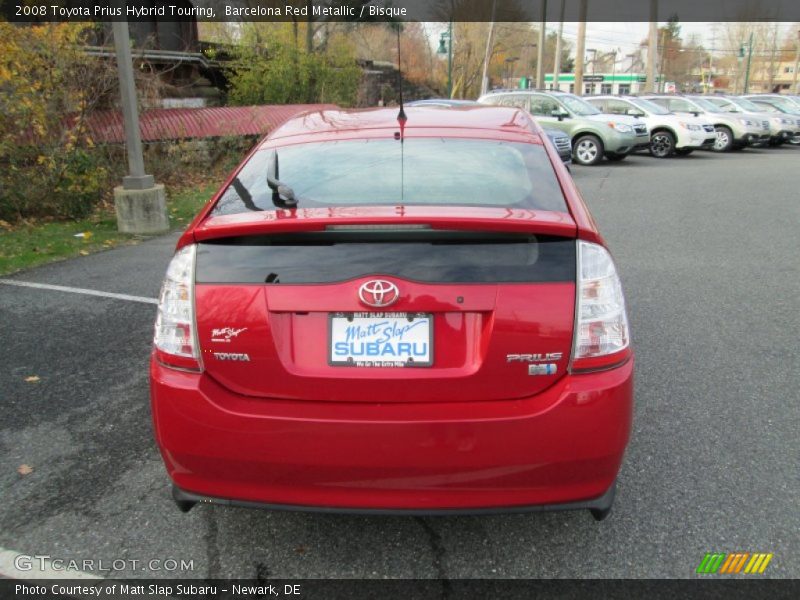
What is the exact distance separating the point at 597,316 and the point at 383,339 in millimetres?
751

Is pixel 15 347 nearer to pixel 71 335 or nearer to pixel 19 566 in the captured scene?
pixel 71 335

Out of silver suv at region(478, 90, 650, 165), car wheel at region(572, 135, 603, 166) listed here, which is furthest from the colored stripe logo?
car wheel at region(572, 135, 603, 166)

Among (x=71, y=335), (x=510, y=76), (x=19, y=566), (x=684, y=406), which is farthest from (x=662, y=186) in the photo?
(x=510, y=76)

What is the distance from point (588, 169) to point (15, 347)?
50.3 ft

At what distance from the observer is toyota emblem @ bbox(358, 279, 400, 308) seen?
7.30ft

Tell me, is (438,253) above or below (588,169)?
above

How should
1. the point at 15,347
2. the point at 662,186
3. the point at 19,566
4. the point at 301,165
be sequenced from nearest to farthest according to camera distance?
the point at 19,566 < the point at 301,165 < the point at 15,347 < the point at 662,186

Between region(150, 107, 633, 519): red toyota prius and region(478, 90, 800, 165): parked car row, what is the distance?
16384mm

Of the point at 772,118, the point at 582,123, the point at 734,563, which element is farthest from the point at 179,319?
the point at 772,118

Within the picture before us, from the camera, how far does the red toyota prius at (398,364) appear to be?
2234mm

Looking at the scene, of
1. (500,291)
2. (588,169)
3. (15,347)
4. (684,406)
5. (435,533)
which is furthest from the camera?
(588,169)

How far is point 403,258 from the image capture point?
2.28m

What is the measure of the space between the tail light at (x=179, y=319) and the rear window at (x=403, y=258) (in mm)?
95

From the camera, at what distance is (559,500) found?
91.1 inches
